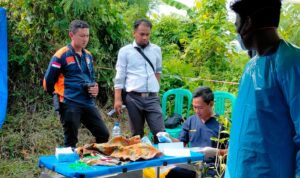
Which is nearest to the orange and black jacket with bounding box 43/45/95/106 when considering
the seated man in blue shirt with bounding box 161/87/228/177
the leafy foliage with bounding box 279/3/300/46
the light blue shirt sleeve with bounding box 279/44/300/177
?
the seated man in blue shirt with bounding box 161/87/228/177

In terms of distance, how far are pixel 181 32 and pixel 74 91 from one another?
5.08 metres

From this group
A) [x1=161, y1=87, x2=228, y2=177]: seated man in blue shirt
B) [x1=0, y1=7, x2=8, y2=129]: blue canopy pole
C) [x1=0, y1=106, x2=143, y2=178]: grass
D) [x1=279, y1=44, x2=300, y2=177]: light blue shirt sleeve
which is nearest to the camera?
[x1=279, y1=44, x2=300, y2=177]: light blue shirt sleeve

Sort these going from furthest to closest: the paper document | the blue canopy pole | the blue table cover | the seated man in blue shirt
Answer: the blue canopy pole, the seated man in blue shirt, the paper document, the blue table cover

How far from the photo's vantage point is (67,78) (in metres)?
3.71

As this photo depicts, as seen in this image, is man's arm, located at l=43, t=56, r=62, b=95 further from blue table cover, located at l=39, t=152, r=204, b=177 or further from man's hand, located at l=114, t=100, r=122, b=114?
blue table cover, located at l=39, t=152, r=204, b=177

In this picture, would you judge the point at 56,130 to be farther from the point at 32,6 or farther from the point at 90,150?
the point at 90,150

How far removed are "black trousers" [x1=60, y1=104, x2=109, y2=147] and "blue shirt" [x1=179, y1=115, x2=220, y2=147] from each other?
1039 mm

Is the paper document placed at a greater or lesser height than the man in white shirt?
lesser

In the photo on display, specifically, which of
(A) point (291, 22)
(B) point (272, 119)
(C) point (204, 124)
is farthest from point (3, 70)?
(B) point (272, 119)

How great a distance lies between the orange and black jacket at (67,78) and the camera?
12.0 feet

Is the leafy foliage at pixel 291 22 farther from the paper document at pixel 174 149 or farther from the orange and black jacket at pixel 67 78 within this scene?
the orange and black jacket at pixel 67 78

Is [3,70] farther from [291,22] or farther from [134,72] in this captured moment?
[291,22]

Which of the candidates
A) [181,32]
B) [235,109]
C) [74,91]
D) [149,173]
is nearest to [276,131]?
[235,109]

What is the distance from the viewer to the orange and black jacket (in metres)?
3.64
